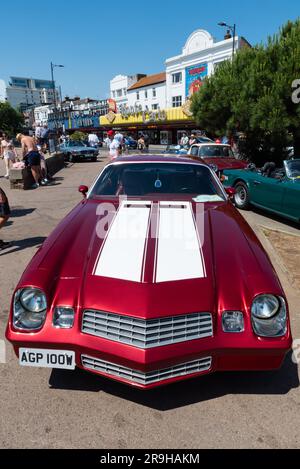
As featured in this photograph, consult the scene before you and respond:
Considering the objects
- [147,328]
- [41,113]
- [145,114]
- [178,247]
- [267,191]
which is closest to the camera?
[147,328]

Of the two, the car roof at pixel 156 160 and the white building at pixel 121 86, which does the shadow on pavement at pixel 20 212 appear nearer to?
the car roof at pixel 156 160

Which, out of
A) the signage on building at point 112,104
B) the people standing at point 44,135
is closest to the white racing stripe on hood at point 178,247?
the people standing at point 44,135

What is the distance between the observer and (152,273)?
2377 millimetres

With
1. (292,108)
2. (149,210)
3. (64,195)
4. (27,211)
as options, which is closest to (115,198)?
(149,210)

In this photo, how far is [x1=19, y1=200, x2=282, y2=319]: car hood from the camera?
2.20m

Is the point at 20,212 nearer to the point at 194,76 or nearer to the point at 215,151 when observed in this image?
the point at 215,151

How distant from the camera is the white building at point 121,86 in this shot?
196 feet

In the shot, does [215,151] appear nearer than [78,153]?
Yes

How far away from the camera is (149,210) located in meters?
3.45

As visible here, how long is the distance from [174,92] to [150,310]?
154ft

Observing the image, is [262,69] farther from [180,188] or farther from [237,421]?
[237,421]

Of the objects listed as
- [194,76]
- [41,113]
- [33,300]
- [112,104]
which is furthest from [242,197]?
[41,113]

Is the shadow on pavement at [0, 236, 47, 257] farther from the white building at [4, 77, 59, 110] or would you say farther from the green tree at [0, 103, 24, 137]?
the white building at [4, 77, 59, 110]

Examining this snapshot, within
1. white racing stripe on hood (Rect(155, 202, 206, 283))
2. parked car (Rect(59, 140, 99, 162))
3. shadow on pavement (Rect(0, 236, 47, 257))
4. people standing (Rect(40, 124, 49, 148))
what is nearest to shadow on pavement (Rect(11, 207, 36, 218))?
shadow on pavement (Rect(0, 236, 47, 257))
